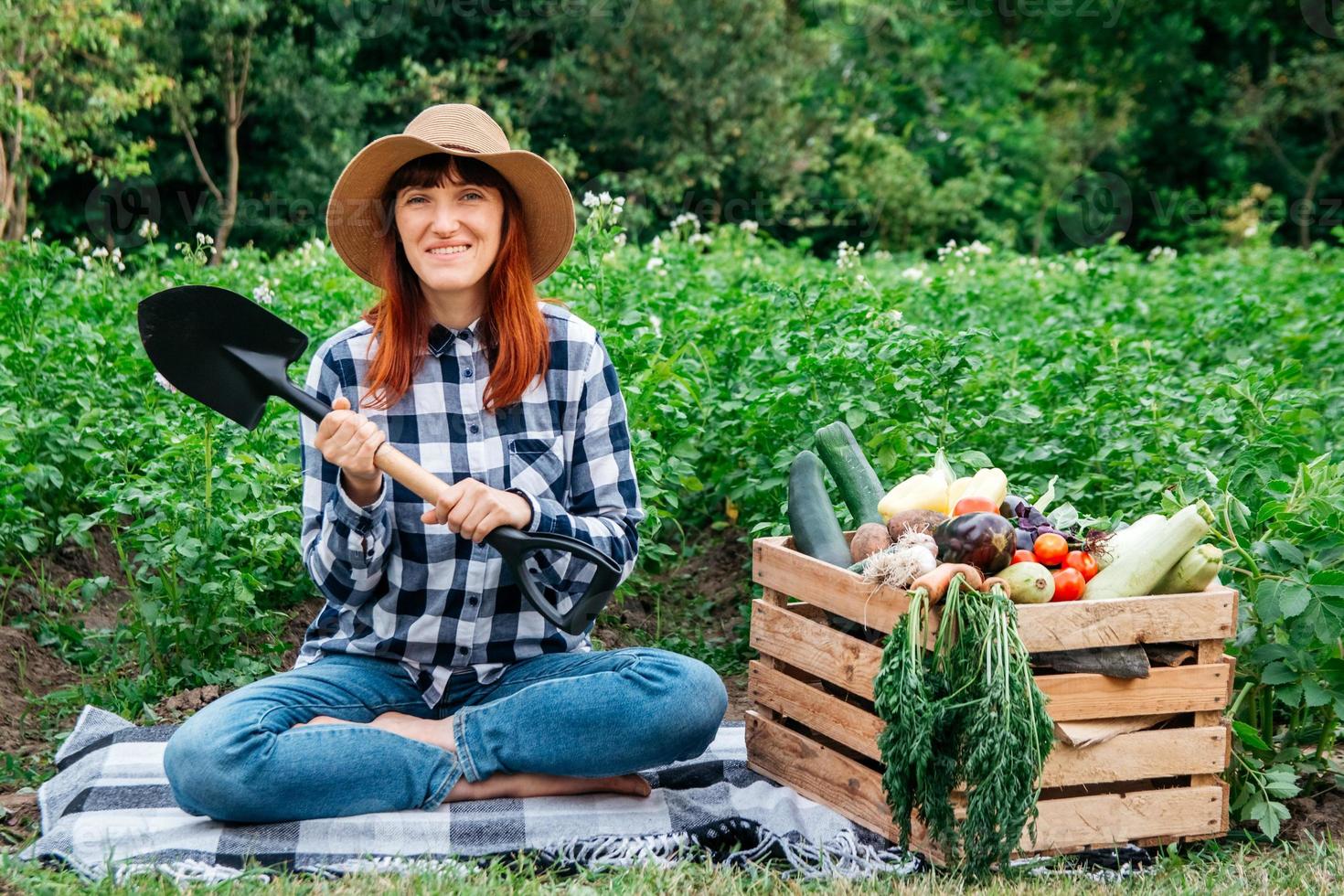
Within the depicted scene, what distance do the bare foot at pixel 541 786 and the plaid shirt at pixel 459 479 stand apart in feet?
0.70

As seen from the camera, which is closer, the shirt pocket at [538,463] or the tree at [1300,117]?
the shirt pocket at [538,463]

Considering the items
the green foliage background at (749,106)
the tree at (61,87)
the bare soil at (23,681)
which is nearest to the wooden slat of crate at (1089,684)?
the bare soil at (23,681)

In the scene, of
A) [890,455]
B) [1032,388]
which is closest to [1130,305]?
[1032,388]

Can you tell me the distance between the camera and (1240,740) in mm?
2889

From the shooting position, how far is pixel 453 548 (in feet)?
9.28

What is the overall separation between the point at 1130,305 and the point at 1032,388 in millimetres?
2797

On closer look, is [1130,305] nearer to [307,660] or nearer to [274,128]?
[307,660]

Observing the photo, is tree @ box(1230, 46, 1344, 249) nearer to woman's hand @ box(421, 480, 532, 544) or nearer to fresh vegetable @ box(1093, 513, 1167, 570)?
fresh vegetable @ box(1093, 513, 1167, 570)

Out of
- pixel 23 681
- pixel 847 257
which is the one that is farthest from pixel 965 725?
pixel 847 257

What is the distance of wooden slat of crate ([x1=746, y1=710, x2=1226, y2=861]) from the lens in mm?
2609

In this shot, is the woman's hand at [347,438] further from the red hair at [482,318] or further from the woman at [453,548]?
the red hair at [482,318]

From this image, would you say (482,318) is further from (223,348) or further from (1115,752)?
(1115,752)

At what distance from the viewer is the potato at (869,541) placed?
2838 millimetres

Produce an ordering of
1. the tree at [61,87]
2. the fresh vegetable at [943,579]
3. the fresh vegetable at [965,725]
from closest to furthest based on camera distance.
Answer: the fresh vegetable at [965,725] < the fresh vegetable at [943,579] < the tree at [61,87]
